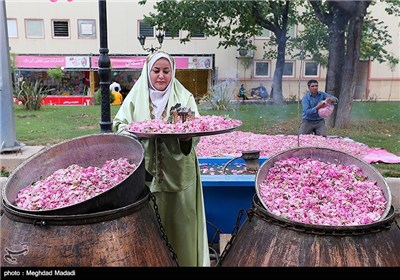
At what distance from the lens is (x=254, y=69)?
10.7m

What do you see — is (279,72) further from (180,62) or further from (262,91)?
(180,62)

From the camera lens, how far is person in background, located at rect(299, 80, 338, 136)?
6.04 m

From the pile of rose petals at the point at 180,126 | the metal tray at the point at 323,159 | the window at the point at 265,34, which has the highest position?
the window at the point at 265,34

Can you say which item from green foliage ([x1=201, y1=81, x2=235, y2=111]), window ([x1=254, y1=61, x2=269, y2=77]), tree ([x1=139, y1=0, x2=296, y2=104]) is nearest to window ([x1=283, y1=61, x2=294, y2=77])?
tree ([x1=139, y1=0, x2=296, y2=104])

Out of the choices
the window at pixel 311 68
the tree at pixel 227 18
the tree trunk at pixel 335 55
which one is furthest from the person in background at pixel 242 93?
the tree trunk at pixel 335 55

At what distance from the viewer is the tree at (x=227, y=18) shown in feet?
25.8

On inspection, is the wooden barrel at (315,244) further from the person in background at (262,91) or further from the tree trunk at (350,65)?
the person in background at (262,91)

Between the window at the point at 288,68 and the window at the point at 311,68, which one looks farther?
the window at the point at 311,68

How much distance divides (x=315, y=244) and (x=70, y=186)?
1.06 m

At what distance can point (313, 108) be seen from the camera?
20.0 feet

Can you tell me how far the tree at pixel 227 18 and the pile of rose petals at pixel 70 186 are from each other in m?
6.25

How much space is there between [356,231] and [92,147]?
135 centimetres
